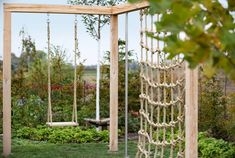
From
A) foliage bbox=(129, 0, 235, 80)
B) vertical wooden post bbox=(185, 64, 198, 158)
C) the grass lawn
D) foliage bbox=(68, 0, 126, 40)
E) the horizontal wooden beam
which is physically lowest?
the grass lawn

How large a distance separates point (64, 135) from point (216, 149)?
2.91 meters

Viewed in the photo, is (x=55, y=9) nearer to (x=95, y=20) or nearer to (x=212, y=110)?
(x=212, y=110)

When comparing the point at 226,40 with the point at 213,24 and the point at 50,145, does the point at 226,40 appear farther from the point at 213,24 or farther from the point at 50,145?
the point at 50,145

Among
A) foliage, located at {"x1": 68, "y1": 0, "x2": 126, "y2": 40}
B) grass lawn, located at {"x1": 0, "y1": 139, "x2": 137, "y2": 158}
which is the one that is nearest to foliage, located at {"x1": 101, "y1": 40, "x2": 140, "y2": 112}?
foliage, located at {"x1": 68, "y1": 0, "x2": 126, "y2": 40}

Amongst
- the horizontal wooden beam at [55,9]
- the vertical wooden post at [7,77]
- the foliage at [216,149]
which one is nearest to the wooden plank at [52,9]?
the horizontal wooden beam at [55,9]

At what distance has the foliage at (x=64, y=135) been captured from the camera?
25.4 ft

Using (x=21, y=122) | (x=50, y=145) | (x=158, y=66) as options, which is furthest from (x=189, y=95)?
(x=21, y=122)

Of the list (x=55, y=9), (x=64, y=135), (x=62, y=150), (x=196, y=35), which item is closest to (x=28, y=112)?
(x=64, y=135)

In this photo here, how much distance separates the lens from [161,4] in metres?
0.48

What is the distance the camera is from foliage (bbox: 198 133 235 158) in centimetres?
549

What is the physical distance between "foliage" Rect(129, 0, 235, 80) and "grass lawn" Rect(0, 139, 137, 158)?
5.82 metres

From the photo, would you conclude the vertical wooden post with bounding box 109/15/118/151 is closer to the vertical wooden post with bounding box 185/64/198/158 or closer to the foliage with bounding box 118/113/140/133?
the foliage with bounding box 118/113/140/133

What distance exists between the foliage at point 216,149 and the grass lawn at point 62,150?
892 mm

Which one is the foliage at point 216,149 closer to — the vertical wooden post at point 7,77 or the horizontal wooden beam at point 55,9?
the horizontal wooden beam at point 55,9
